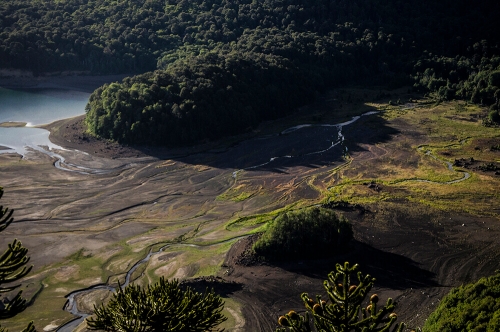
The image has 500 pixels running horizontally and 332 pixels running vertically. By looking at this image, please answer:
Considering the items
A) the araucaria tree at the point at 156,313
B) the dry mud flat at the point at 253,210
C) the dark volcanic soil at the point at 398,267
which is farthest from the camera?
the dry mud flat at the point at 253,210

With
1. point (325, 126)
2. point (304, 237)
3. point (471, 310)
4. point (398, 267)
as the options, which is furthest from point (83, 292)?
point (325, 126)

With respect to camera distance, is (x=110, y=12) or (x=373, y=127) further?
(x=110, y=12)

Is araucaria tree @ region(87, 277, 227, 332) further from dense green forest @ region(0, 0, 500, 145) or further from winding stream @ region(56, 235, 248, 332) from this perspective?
dense green forest @ region(0, 0, 500, 145)

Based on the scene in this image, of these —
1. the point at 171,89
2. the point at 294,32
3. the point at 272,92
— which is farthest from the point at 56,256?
the point at 294,32

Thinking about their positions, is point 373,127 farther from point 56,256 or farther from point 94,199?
point 56,256

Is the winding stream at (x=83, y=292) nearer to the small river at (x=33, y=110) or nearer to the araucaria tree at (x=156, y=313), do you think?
the araucaria tree at (x=156, y=313)

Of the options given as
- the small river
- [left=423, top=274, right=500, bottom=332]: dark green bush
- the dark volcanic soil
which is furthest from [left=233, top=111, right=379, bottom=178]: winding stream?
[left=423, top=274, right=500, bottom=332]: dark green bush

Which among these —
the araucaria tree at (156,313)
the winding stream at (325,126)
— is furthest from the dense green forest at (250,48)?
the araucaria tree at (156,313)
